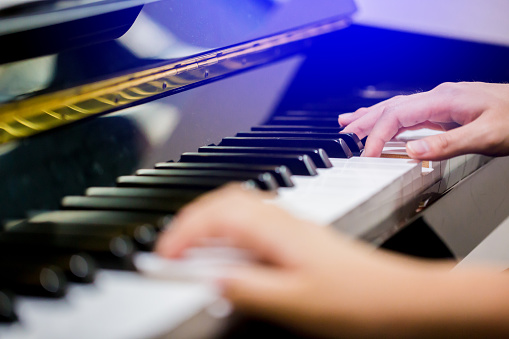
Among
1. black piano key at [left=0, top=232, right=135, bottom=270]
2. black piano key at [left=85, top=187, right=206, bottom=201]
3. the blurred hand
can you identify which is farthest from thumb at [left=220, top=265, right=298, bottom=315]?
black piano key at [left=85, top=187, right=206, bottom=201]

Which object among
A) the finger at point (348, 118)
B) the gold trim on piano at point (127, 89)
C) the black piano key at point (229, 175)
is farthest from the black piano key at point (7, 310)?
the finger at point (348, 118)

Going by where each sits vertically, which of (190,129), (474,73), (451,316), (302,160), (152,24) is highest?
(474,73)

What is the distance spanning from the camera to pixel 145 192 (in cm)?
76

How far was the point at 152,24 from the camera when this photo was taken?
1020mm

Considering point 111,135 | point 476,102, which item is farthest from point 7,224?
point 476,102

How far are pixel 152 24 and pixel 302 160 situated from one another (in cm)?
37

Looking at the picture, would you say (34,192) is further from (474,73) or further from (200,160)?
(474,73)

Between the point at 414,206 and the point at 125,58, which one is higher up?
the point at 125,58

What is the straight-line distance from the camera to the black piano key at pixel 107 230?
0.60 m

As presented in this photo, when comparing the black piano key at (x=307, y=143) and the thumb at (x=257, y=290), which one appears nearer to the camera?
the thumb at (x=257, y=290)

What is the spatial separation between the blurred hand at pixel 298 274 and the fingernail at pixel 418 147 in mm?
457

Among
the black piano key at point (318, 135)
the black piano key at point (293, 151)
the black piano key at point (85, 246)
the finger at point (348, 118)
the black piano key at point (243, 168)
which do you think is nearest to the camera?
the black piano key at point (85, 246)

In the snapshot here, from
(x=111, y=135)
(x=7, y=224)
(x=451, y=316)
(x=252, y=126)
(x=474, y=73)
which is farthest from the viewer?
(x=474, y=73)

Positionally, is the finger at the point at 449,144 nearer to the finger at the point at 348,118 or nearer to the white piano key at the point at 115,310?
the finger at the point at 348,118
